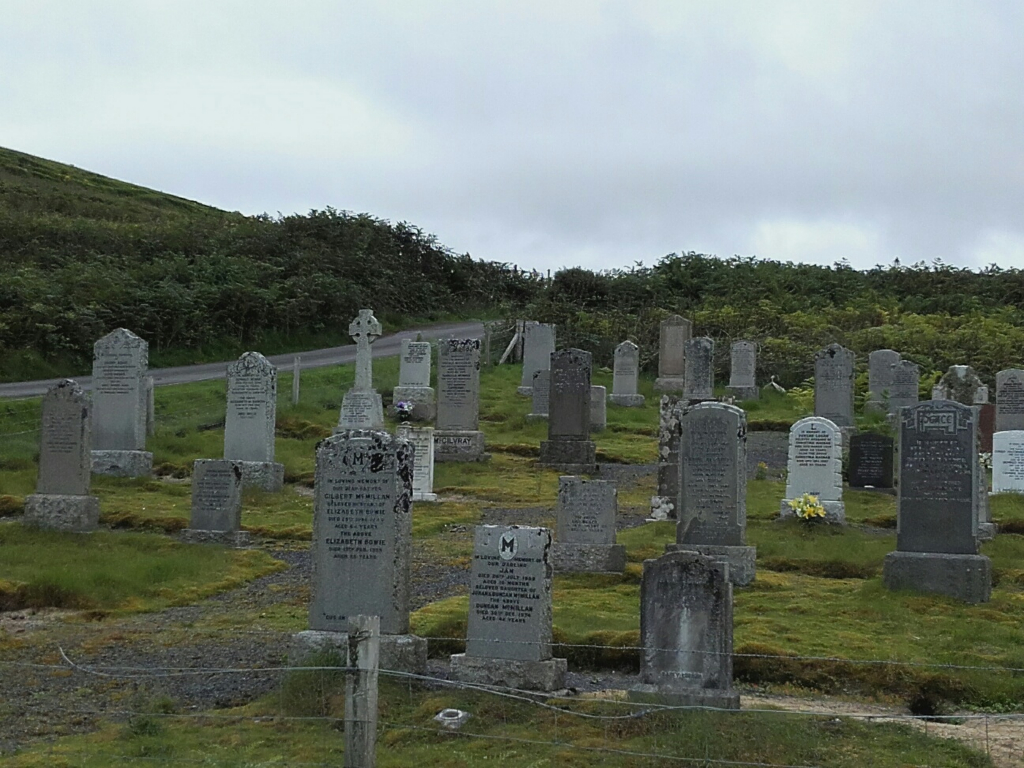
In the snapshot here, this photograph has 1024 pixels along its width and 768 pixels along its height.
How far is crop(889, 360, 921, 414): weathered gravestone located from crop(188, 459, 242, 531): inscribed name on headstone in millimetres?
17394

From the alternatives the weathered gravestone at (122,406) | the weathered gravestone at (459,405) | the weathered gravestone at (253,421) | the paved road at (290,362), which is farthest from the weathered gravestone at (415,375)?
the weathered gravestone at (122,406)

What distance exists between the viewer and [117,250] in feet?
148

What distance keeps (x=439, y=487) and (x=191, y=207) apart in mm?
63004

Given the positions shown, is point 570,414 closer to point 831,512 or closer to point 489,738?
point 831,512

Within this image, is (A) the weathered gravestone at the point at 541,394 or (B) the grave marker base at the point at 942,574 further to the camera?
(A) the weathered gravestone at the point at 541,394

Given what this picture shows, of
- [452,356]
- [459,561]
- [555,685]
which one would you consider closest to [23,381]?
[452,356]

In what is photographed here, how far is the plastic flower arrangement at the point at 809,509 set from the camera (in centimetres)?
1591

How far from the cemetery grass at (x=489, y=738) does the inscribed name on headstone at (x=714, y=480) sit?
554cm

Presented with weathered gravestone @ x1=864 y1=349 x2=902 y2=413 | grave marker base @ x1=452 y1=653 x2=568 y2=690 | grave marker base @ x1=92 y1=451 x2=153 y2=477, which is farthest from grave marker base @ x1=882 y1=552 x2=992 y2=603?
weathered gravestone @ x1=864 y1=349 x2=902 y2=413

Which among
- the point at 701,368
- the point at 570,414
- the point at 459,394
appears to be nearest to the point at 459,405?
the point at 459,394

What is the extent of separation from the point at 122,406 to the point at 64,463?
436 cm

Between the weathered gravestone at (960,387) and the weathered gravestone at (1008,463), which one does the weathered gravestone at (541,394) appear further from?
the weathered gravestone at (1008,463)

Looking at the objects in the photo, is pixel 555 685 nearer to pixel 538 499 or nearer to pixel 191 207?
pixel 538 499

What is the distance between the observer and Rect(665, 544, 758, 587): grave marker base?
13000 millimetres
